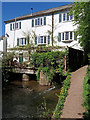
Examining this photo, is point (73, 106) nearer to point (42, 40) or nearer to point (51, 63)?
point (51, 63)

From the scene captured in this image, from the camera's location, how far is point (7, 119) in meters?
6.08

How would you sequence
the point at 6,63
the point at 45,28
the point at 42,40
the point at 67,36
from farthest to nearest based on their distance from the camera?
the point at 42,40 → the point at 45,28 → the point at 67,36 → the point at 6,63

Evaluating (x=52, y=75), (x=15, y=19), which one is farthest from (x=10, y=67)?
(x=15, y=19)

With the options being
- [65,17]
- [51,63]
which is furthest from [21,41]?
[51,63]

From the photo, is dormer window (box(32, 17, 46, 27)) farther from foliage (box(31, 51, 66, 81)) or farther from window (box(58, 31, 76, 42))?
foliage (box(31, 51, 66, 81))

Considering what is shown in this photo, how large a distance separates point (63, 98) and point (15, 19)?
22948 mm

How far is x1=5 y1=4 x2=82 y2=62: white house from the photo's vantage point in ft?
68.2

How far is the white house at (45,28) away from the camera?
68.2 feet

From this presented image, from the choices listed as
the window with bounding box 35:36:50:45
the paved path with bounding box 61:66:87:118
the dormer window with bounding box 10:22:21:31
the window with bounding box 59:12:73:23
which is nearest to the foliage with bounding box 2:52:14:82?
the window with bounding box 35:36:50:45

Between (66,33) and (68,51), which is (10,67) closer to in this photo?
(68,51)

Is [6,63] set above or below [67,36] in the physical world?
below

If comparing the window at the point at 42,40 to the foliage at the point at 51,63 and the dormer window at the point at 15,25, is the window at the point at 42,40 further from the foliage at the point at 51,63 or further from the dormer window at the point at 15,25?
the foliage at the point at 51,63

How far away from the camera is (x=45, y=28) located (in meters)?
22.9

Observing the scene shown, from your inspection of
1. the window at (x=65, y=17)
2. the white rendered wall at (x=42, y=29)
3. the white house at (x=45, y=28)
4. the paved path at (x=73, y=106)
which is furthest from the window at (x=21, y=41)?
the paved path at (x=73, y=106)
